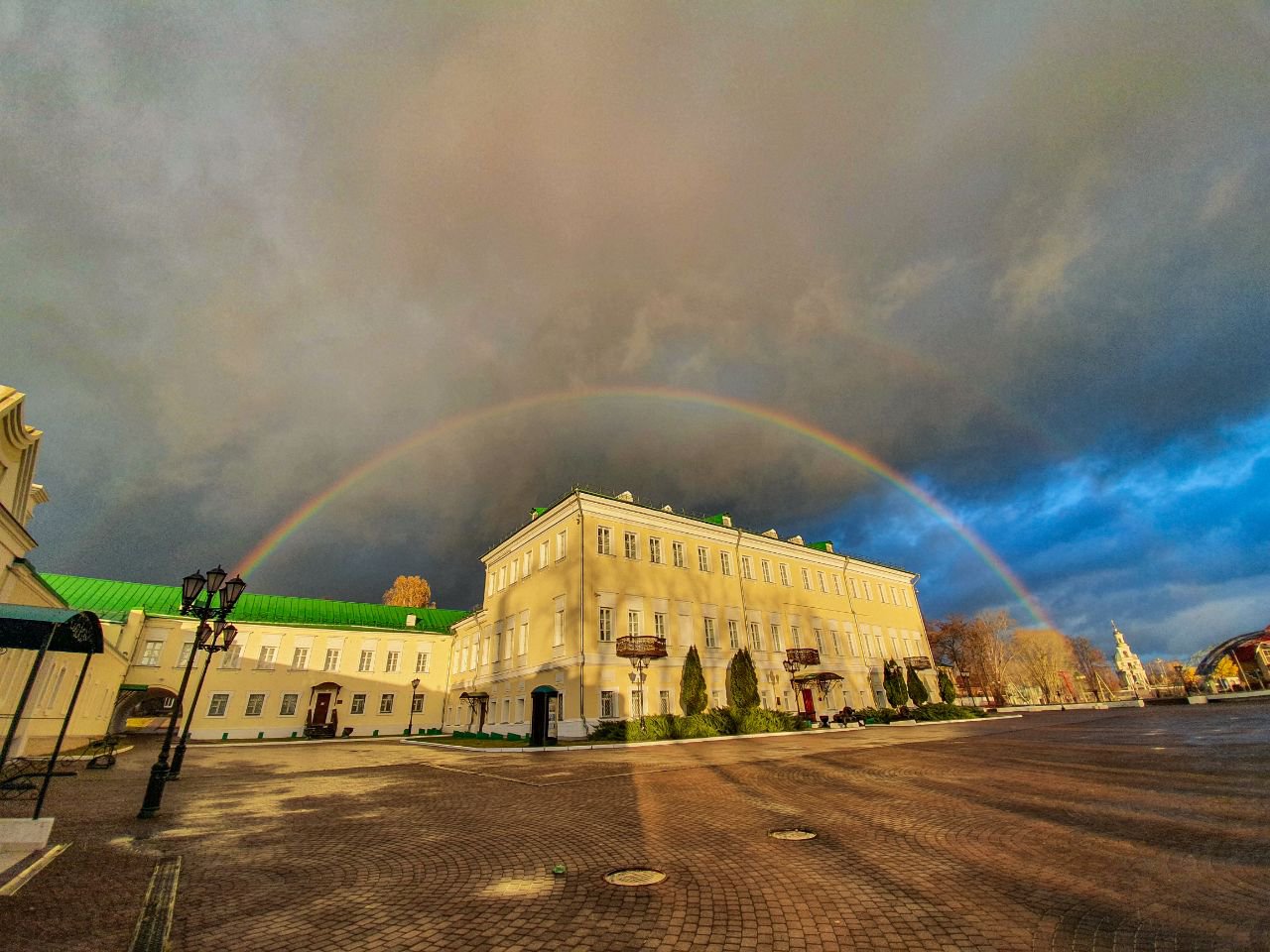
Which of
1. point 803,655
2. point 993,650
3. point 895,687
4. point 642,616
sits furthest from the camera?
point 993,650

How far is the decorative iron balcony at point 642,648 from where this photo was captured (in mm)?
28719

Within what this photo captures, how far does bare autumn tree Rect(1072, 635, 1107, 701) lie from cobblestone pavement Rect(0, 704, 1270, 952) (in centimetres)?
9946

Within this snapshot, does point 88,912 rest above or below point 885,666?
below

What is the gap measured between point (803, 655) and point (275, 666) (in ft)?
129

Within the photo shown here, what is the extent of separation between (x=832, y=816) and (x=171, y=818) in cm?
1190

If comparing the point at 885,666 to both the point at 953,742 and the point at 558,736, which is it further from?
the point at 558,736

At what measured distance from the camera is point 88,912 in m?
5.31

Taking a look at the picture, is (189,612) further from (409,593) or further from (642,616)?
(409,593)

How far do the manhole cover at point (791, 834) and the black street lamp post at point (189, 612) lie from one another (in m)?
10.7

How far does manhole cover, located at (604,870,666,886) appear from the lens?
5.88m

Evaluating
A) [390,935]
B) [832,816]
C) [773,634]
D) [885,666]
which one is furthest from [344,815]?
[885,666]

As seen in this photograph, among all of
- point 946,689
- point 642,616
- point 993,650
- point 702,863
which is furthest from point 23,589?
point 993,650

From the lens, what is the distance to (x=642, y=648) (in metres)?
29.1

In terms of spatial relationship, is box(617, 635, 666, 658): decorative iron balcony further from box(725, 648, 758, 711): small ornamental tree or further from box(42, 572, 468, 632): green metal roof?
box(42, 572, 468, 632): green metal roof
